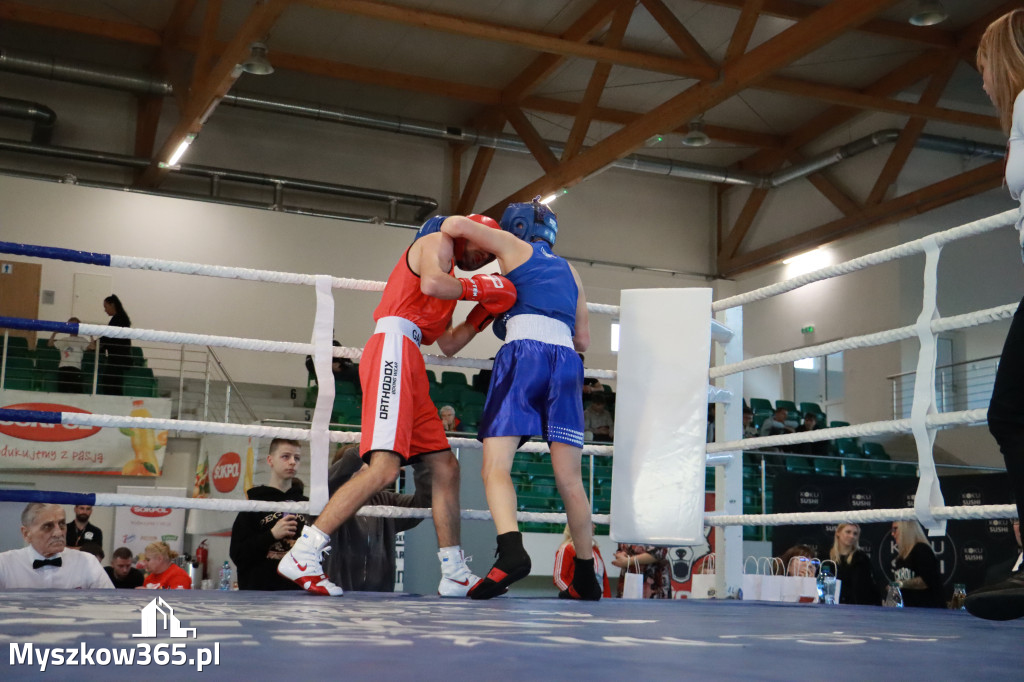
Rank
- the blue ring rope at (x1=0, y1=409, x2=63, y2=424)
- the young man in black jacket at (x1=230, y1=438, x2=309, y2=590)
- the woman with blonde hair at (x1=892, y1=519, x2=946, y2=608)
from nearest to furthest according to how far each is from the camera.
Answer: the blue ring rope at (x1=0, y1=409, x2=63, y2=424) → the young man in black jacket at (x1=230, y1=438, x2=309, y2=590) → the woman with blonde hair at (x1=892, y1=519, x2=946, y2=608)

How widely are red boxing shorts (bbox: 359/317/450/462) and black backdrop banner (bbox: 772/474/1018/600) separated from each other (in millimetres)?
3851

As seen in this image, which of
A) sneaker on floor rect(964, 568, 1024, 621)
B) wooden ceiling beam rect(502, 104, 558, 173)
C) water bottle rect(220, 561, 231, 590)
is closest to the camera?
sneaker on floor rect(964, 568, 1024, 621)

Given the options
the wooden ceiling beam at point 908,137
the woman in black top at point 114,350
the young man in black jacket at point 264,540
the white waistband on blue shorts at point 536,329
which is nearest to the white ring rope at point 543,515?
the young man in black jacket at point 264,540

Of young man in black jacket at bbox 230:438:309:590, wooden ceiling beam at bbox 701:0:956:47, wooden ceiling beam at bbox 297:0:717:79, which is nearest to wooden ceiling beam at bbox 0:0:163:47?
wooden ceiling beam at bbox 297:0:717:79

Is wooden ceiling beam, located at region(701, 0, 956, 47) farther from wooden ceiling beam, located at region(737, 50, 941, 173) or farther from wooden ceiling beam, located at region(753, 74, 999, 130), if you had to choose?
wooden ceiling beam, located at region(753, 74, 999, 130)

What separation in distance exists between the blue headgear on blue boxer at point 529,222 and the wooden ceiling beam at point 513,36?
213 inches

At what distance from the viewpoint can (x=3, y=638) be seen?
1.14 meters

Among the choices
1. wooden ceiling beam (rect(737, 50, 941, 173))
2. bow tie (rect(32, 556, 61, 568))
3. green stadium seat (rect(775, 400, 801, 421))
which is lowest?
bow tie (rect(32, 556, 61, 568))

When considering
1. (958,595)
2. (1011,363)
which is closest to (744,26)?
(958,595)

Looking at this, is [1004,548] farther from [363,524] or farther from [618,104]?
[618,104]

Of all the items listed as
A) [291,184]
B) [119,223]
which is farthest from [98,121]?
[291,184]

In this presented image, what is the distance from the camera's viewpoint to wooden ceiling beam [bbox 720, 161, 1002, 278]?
1047cm

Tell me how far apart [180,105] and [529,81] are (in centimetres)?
371

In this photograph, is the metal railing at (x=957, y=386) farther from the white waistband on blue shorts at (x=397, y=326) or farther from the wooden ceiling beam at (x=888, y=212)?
the white waistband on blue shorts at (x=397, y=326)
